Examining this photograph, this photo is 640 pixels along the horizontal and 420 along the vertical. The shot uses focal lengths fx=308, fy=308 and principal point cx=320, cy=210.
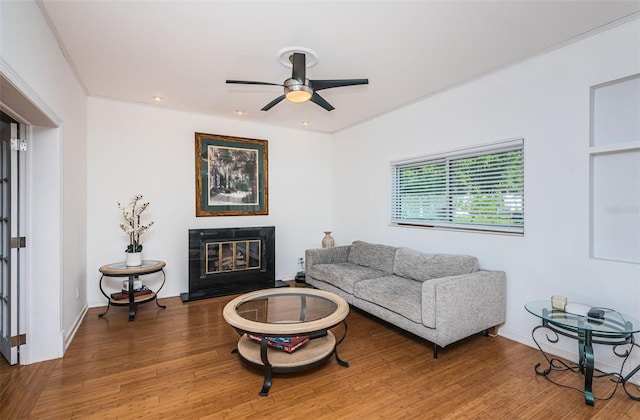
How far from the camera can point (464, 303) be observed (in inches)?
109

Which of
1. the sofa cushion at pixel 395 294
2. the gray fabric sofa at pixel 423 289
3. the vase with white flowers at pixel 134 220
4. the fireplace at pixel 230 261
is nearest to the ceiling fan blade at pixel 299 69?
the gray fabric sofa at pixel 423 289

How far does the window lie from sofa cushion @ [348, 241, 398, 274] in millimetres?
514

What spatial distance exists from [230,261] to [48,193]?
246cm

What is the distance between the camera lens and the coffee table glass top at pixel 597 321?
82.9 inches


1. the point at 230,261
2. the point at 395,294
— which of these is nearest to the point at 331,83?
the point at 395,294

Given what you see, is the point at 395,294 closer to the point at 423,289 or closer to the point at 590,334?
the point at 423,289

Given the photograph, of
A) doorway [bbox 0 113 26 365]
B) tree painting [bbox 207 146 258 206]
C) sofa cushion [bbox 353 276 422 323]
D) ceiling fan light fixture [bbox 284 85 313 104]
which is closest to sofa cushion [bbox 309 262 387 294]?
sofa cushion [bbox 353 276 422 323]

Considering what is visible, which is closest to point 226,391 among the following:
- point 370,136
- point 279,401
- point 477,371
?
point 279,401

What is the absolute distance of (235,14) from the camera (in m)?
2.30

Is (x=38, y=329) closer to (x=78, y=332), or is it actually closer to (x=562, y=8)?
(x=78, y=332)

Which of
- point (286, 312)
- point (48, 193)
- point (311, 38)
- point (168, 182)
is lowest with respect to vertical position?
point (286, 312)

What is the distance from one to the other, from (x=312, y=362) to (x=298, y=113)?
3.49m

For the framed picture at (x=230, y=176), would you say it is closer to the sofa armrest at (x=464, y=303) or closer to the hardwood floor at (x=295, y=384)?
the hardwood floor at (x=295, y=384)

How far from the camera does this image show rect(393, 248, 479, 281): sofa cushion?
319cm
